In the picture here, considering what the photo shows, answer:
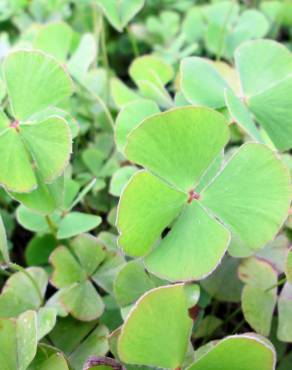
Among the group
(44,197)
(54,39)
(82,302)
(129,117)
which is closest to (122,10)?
(54,39)

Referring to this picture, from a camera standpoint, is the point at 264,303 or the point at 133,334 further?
the point at 264,303

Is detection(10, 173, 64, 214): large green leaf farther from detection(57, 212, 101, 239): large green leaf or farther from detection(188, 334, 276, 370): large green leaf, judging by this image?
detection(188, 334, 276, 370): large green leaf

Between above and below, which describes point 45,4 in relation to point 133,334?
above

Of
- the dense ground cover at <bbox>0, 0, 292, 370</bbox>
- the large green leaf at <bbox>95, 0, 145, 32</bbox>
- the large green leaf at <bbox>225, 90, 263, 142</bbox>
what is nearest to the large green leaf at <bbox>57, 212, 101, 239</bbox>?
the dense ground cover at <bbox>0, 0, 292, 370</bbox>

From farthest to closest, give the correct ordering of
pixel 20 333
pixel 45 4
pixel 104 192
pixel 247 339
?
1. pixel 45 4
2. pixel 104 192
3. pixel 20 333
4. pixel 247 339

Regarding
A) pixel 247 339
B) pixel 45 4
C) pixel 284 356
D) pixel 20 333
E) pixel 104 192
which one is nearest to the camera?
pixel 247 339

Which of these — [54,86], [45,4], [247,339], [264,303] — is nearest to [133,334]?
[247,339]

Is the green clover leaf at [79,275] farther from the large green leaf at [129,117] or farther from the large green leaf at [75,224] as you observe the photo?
the large green leaf at [129,117]

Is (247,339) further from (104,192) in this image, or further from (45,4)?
(45,4)

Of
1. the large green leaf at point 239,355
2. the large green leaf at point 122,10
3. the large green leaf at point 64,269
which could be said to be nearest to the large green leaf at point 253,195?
the large green leaf at point 239,355
